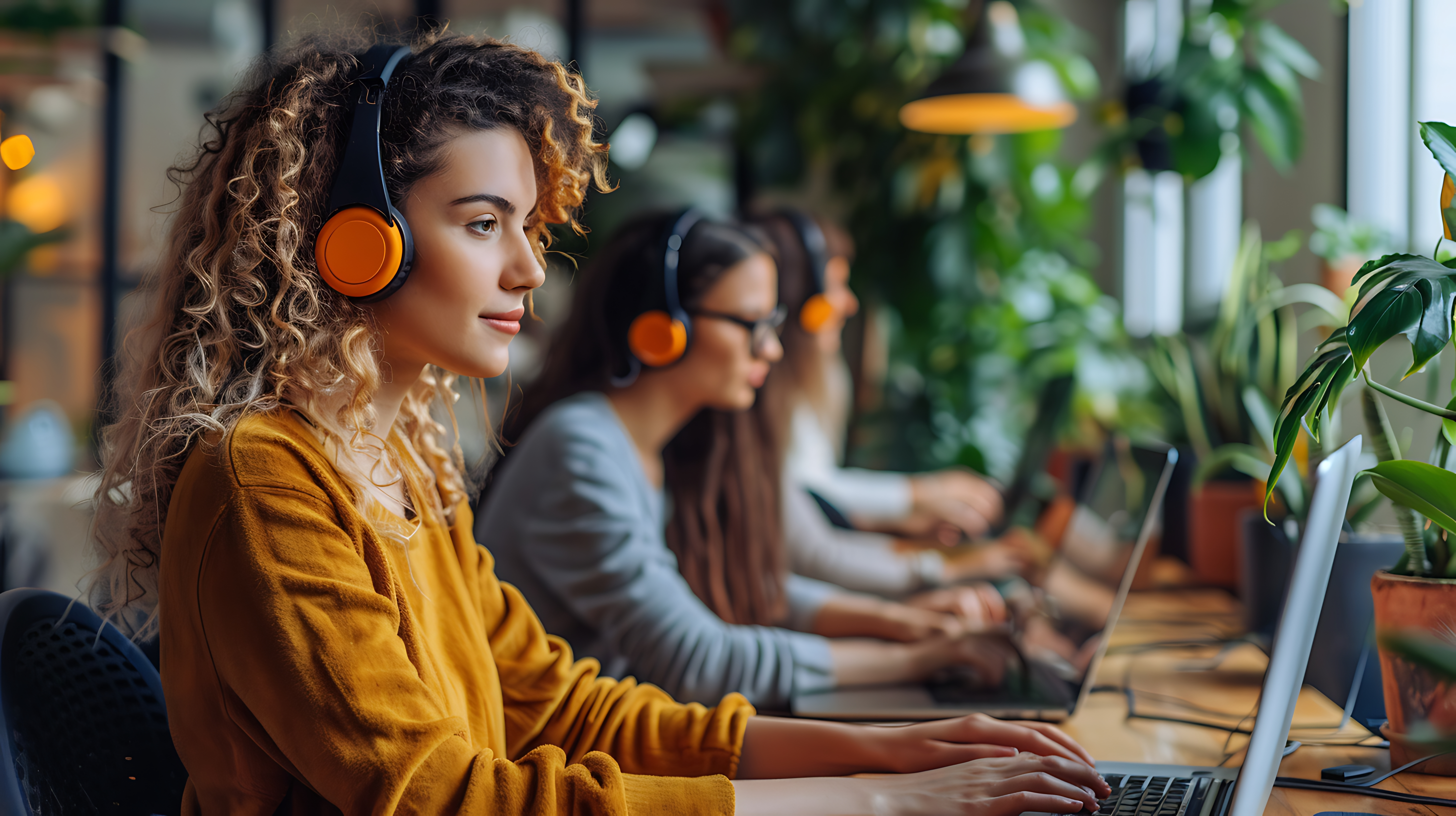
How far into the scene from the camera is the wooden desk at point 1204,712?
0.80 m

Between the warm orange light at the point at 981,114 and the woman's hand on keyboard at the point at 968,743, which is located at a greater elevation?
the warm orange light at the point at 981,114

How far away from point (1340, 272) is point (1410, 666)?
0.94 meters

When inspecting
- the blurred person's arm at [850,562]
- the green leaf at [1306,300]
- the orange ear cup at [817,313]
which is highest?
the green leaf at [1306,300]

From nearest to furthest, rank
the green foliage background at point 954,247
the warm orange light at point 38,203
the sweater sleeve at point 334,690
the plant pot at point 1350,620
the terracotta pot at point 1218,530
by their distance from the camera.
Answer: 1. the sweater sleeve at point 334,690
2. the plant pot at point 1350,620
3. the terracotta pot at point 1218,530
4. the green foliage background at point 954,247
5. the warm orange light at point 38,203

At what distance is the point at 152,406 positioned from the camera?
693mm

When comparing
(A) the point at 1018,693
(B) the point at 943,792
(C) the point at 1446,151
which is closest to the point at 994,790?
(B) the point at 943,792

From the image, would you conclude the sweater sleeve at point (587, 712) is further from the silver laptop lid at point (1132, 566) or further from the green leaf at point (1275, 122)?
the green leaf at point (1275, 122)

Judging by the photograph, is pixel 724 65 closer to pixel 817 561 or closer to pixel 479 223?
pixel 817 561

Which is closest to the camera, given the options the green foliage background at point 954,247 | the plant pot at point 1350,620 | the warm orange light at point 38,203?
the plant pot at point 1350,620

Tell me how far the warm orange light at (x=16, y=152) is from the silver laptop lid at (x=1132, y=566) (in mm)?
1104

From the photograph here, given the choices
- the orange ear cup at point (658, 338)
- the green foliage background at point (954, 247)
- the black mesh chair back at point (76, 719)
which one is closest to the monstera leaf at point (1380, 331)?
the orange ear cup at point (658, 338)

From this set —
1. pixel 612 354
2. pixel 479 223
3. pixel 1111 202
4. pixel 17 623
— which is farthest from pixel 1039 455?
pixel 17 623

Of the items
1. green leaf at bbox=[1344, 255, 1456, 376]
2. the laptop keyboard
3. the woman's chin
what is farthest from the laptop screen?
the woman's chin

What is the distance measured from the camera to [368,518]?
71 centimetres
